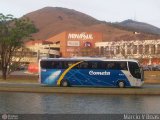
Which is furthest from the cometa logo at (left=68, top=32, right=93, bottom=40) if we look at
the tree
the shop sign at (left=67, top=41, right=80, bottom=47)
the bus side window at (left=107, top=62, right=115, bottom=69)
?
the bus side window at (left=107, top=62, right=115, bottom=69)

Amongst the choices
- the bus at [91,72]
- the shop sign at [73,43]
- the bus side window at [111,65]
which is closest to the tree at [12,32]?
the bus at [91,72]

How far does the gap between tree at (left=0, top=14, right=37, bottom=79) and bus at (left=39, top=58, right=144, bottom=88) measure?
1235 centimetres

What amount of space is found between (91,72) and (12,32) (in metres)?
15.7

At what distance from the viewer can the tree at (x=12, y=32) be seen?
5525cm

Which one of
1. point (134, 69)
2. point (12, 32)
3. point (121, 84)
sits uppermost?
point (12, 32)

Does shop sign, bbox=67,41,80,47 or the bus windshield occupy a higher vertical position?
shop sign, bbox=67,41,80,47

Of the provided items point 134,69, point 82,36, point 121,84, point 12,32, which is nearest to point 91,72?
point 121,84

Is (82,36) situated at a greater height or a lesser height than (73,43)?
greater

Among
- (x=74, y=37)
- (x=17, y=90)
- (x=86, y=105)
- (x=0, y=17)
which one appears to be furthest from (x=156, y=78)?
(x=74, y=37)

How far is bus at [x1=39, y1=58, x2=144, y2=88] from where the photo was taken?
141ft

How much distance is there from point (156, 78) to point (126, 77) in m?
17.9

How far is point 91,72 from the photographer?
4356cm

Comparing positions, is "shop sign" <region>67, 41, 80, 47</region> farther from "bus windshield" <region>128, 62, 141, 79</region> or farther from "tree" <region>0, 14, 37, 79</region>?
"bus windshield" <region>128, 62, 141, 79</region>

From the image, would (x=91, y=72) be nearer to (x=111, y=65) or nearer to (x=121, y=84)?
(x=111, y=65)
